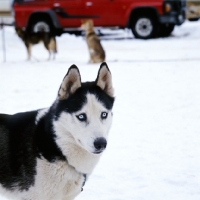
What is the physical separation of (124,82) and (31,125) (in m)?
6.08

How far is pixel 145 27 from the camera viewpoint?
1645 centimetres

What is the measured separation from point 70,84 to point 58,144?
1.25 feet

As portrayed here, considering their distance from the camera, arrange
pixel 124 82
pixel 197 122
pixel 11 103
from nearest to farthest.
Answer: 1. pixel 197 122
2. pixel 11 103
3. pixel 124 82

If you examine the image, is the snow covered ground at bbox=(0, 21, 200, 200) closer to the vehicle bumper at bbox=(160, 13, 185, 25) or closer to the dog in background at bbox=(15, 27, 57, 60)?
the dog in background at bbox=(15, 27, 57, 60)

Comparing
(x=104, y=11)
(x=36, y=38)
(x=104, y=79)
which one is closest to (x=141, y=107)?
(x=104, y=79)

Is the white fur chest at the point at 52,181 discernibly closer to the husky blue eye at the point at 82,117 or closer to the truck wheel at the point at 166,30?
the husky blue eye at the point at 82,117

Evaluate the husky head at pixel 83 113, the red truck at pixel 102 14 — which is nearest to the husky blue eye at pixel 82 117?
the husky head at pixel 83 113

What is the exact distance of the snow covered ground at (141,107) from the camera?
14.4 feet

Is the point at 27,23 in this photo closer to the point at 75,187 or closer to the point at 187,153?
the point at 187,153

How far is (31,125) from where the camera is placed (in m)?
3.27

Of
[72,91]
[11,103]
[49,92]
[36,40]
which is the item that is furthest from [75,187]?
[36,40]

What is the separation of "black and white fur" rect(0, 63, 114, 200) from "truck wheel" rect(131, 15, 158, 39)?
13.3m

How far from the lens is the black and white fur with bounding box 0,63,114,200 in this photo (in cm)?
309

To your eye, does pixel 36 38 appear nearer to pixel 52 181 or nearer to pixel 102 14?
pixel 102 14
